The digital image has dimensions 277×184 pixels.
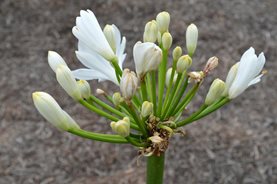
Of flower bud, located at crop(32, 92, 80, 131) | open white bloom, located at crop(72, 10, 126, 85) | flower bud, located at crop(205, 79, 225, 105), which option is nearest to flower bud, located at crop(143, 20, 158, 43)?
open white bloom, located at crop(72, 10, 126, 85)

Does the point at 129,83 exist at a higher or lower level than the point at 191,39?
lower

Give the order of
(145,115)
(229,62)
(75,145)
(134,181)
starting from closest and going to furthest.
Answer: (145,115) < (134,181) < (75,145) < (229,62)

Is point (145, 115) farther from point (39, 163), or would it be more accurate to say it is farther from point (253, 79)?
point (39, 163)

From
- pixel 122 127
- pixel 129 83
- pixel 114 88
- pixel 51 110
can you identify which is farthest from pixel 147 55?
pixel 114 88

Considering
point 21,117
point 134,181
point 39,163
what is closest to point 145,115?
point 134,181

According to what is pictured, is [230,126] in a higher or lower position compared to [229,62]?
lower

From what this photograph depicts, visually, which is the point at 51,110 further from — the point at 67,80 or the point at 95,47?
the point at 95,47

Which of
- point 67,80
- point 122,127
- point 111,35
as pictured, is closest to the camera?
point 122,127
